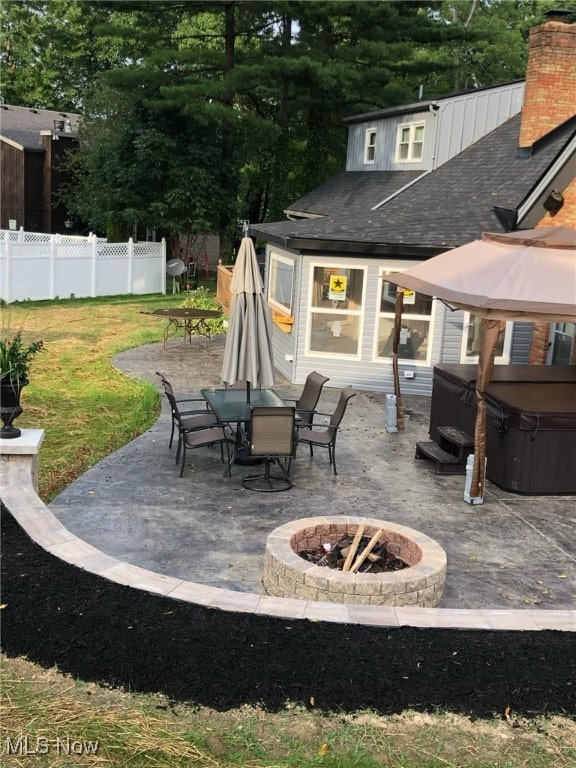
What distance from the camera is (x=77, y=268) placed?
24.2 metres

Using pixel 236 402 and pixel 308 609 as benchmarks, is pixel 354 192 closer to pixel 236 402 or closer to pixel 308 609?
Answer: pixel 236 402

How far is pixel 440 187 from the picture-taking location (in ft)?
58.6

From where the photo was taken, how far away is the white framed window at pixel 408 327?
43.9 feet

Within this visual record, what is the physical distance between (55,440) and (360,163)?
16596 millimetres

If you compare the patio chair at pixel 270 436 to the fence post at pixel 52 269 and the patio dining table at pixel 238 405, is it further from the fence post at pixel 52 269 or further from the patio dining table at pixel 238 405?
the fence post at pixel 52 269

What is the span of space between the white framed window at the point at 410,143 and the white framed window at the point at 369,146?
173 centimetres

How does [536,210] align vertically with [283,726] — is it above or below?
above

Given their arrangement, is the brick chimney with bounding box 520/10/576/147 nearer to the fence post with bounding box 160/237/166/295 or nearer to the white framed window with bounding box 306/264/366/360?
the white framed window with bounding box 306/264/366/360

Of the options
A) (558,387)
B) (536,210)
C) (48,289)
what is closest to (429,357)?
(536,210)

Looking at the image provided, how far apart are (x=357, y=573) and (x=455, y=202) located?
12.2 meters

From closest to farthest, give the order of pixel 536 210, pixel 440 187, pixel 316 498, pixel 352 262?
pixel 316 498
pixel 536 210
pixel 352 262
pixel 440 187

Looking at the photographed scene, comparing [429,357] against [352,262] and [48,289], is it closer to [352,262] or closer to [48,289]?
[352,262]

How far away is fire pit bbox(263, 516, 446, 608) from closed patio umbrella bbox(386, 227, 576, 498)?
7.67 feet

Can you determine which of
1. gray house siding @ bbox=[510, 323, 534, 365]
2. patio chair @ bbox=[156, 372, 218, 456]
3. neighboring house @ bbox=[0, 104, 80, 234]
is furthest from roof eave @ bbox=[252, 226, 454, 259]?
neighboring house @ bbox=[0, 104, 80, 234]
